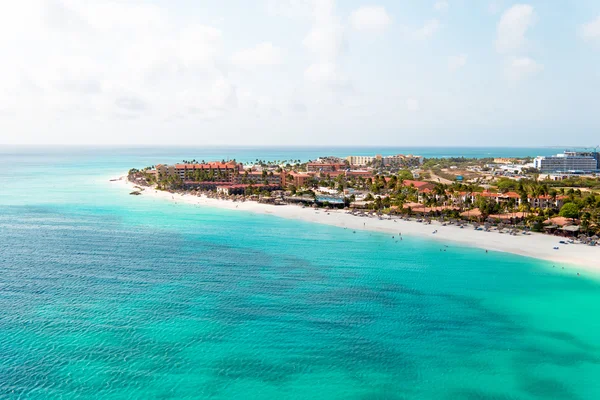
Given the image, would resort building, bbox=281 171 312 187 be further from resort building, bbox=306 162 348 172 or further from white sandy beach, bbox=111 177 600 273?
resort building, bbox=306 162 348 172

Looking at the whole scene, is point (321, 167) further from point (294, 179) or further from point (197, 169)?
point (197, 169)

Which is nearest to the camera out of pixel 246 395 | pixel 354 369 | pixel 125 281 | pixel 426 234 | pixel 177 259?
pixel 246 395

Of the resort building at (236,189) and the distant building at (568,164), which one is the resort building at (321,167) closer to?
A: the resort building at (236,189)

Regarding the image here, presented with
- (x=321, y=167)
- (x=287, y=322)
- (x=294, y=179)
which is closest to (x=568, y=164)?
(x=321, y=167)

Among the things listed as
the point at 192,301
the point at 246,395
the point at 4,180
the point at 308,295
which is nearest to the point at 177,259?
the point at 192,301

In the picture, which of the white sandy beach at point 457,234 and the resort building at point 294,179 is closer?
the white sandy beach at point 457,234

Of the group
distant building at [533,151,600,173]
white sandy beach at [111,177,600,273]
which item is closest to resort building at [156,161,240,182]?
white sandy beach at [111,177,600,273]

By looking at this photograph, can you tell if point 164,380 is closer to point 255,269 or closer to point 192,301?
point 192,301

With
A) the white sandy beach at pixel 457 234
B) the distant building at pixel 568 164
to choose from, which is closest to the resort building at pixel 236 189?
the white sandy beach at pixel 457 234
